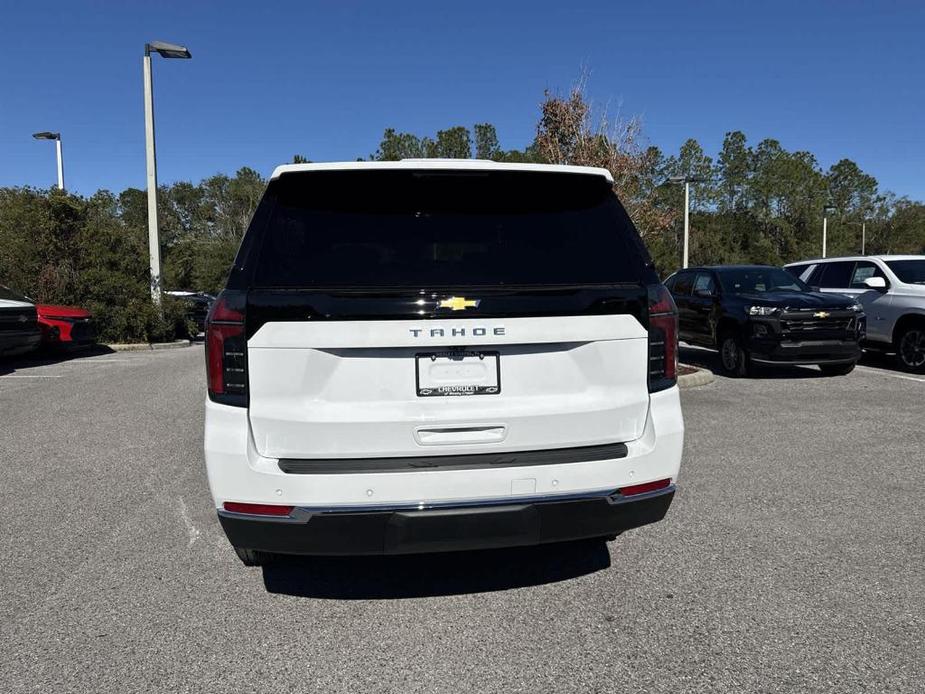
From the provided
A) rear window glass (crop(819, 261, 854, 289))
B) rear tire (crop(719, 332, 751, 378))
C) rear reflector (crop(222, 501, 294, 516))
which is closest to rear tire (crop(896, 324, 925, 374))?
rear window glass (crop(819, 261, 854, 289))

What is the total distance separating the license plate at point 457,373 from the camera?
2.68 m

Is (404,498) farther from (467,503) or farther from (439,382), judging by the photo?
(439,382)

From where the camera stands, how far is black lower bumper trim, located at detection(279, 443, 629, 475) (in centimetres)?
264

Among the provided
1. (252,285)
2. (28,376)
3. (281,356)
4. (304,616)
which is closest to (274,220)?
(252,285)

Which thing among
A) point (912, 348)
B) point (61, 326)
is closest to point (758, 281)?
point (912, 348)

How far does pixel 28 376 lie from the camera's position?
11164mm

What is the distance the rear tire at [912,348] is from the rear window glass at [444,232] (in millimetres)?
9614

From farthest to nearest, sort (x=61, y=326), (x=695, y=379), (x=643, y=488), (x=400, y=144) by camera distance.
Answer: (x=400, y=144), (x=61, y=326), (x=695, y=379), (x=643, y=488)

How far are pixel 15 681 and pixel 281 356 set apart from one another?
1.59 metres

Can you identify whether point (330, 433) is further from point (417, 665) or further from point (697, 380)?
point (697, 380)

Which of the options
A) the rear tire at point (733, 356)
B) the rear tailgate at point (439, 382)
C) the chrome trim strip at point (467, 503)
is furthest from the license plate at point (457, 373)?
the rear tire at point (733, 356)

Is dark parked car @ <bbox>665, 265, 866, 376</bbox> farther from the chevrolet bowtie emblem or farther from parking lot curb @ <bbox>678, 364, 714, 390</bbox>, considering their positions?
the chevrolet bowtie emblem

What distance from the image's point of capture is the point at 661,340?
2.92 m

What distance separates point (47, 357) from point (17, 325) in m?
2.92
